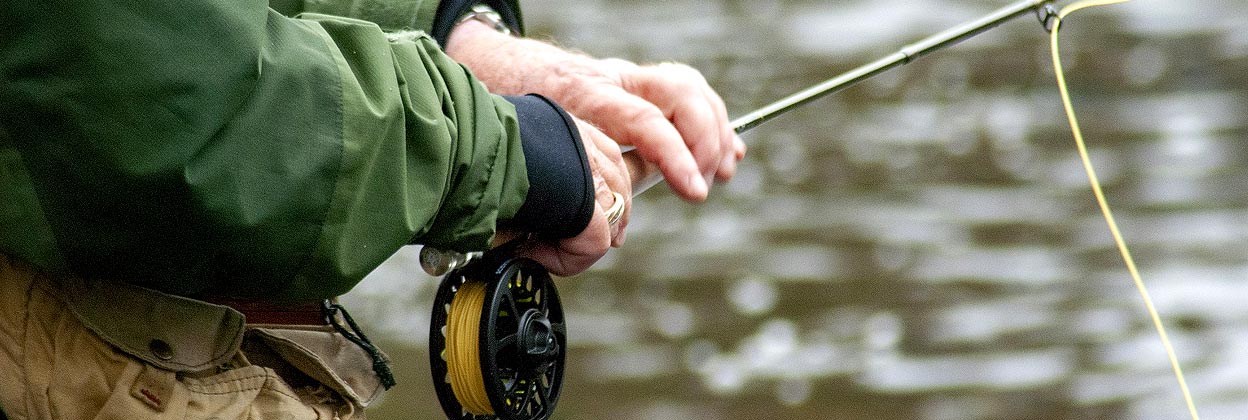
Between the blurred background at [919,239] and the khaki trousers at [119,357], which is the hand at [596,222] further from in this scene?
the blurred background at [919,239]

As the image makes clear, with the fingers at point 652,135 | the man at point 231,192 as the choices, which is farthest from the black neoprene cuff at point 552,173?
the fingers at point 652,135

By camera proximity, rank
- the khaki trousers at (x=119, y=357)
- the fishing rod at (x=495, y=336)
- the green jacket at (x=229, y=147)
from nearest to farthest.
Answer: the green jacket at (x=229, y=147) < the khaki trousers at (x=119, y=357) < the fishing rod at (x=495, y=336)

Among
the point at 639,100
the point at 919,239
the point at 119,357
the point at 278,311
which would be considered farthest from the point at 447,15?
the point at 919,239

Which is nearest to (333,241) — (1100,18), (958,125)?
(958,125)

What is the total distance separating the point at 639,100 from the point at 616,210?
16cm

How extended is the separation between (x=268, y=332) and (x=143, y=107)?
1.03 feet

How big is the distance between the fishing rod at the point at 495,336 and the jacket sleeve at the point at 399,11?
0.38 meters

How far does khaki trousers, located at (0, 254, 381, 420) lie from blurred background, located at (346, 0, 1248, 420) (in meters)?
2.79

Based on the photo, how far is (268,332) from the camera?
1236mm

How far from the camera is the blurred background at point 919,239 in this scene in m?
4.09

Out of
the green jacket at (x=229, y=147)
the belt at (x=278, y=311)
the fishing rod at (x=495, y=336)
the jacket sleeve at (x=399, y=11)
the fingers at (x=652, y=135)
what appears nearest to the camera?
the green jacket at (x=229, y=147)

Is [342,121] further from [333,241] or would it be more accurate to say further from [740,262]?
[740,262]

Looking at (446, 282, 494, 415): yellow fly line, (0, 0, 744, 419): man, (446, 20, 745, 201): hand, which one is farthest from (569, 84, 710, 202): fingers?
(446, 282, 494, 415): yellow fly line

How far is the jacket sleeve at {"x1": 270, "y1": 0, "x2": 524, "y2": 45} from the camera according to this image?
161cm
